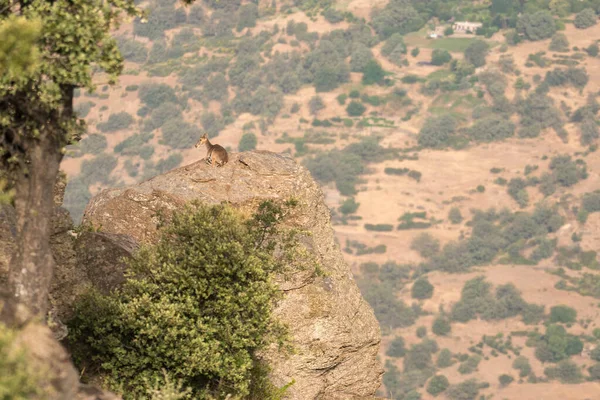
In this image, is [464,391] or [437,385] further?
[437,385]

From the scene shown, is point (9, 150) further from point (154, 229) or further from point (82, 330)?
point (154, 229)

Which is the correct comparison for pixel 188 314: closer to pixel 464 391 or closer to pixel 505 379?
pixel 464 391

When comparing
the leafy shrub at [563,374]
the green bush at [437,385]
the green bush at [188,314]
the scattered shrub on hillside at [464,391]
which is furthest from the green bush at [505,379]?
the green bush at [188,314]

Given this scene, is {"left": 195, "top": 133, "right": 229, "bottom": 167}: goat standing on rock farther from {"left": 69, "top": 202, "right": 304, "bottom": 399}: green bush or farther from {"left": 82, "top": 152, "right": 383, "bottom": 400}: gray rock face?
{"left": 69, "top": 202, "right": 304, "bottom": 399}: green bush

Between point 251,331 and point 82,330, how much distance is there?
3.76 meters

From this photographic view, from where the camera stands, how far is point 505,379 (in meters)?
195

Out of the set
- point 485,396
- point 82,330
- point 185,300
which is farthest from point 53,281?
point 485,396

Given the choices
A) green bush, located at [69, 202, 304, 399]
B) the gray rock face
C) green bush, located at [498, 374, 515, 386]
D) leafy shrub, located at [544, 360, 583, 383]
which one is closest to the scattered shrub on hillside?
green bush, located at [498, 374, 515, 386]

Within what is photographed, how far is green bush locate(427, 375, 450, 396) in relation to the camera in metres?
196

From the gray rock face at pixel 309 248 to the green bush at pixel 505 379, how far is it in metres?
170

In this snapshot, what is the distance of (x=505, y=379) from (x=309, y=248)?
172678 mm

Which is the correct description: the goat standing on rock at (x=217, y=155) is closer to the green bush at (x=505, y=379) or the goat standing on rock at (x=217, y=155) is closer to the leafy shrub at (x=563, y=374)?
the green bush at (x=505, y=379)


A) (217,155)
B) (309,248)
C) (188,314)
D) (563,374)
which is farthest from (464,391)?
(188,314)

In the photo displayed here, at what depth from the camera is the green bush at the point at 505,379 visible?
194363 millimetres
